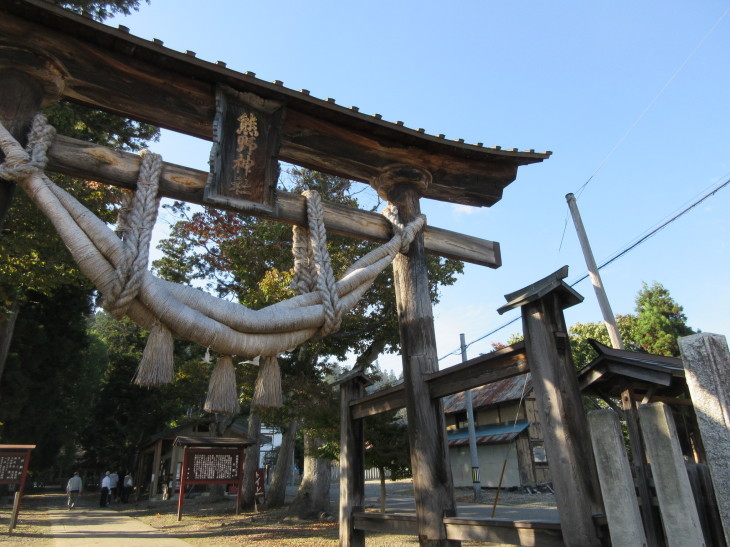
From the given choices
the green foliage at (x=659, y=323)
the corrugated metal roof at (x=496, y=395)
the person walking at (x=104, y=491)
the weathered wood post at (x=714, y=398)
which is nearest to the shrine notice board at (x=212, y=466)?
the person walking at (x=104, y=491)

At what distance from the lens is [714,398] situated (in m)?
2.39

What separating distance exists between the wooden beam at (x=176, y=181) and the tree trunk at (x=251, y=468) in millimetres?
11448

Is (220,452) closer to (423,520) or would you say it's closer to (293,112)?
(423,520)

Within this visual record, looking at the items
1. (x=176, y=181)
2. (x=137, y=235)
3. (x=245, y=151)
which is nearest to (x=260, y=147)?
(x=245, y=151)

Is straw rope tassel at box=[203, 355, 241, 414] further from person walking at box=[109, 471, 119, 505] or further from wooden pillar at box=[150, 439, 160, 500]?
wooden pillar at box=[150, 439, 160, 500]

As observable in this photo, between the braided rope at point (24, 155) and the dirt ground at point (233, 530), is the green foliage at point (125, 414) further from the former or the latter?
the braided rope at point (24, 155)

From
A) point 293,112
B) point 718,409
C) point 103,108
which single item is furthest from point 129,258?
point 718,409

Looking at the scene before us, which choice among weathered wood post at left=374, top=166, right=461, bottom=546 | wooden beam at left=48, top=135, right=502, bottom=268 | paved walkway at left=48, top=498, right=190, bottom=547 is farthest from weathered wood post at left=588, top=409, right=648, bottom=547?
paved walkway at left=48, top=498, right=190, bottom=547

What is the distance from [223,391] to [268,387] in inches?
11.5

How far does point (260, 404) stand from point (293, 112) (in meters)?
2.40

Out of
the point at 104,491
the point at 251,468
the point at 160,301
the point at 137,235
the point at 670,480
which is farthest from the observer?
the point at 104,491

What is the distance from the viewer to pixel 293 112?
13.0 ft

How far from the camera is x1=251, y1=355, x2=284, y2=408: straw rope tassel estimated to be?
121 inches

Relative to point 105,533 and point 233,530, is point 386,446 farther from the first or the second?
point 105,533
